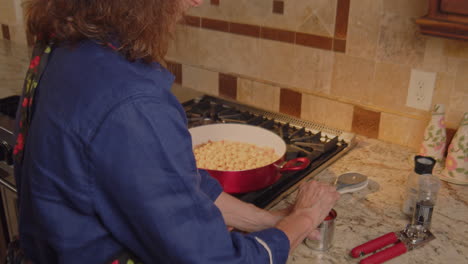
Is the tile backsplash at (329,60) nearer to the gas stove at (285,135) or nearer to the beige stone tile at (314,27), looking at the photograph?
the beige stone tile at (314,27)

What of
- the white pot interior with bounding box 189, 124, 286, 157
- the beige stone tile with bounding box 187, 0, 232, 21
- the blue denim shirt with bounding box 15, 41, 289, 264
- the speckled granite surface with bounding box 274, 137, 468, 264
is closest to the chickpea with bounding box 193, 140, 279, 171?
the white pot interior with bounding box 189, 124, 286, 157

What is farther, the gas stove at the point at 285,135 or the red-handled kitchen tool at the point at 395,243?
the gas stove at the point at 285,135

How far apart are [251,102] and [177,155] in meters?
1.28

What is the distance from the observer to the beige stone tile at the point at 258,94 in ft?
6.43

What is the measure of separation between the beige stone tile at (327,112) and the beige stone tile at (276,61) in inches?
4.5

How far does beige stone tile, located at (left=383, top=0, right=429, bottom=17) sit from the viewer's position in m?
1.47

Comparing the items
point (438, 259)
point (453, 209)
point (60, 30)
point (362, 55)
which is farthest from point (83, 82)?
point (362, 55)

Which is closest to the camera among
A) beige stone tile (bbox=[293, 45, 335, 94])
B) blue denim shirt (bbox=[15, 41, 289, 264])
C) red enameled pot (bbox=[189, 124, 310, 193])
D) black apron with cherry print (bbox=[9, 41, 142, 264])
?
blue denim shirt (bbox=[15, 41, 289, 264])

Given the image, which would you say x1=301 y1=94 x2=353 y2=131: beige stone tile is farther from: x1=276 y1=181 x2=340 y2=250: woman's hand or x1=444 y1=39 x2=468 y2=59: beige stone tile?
x1=276 y1=181 x2=340 y2=250: woman's hand

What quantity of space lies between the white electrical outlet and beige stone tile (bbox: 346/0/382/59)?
16 cm

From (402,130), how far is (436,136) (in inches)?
6.9

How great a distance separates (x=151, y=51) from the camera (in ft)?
2.71

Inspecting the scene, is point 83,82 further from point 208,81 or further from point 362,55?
point 208,81

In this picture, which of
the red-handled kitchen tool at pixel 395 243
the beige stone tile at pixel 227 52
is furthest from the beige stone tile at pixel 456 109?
the beige stone tile at pixel 227 52
